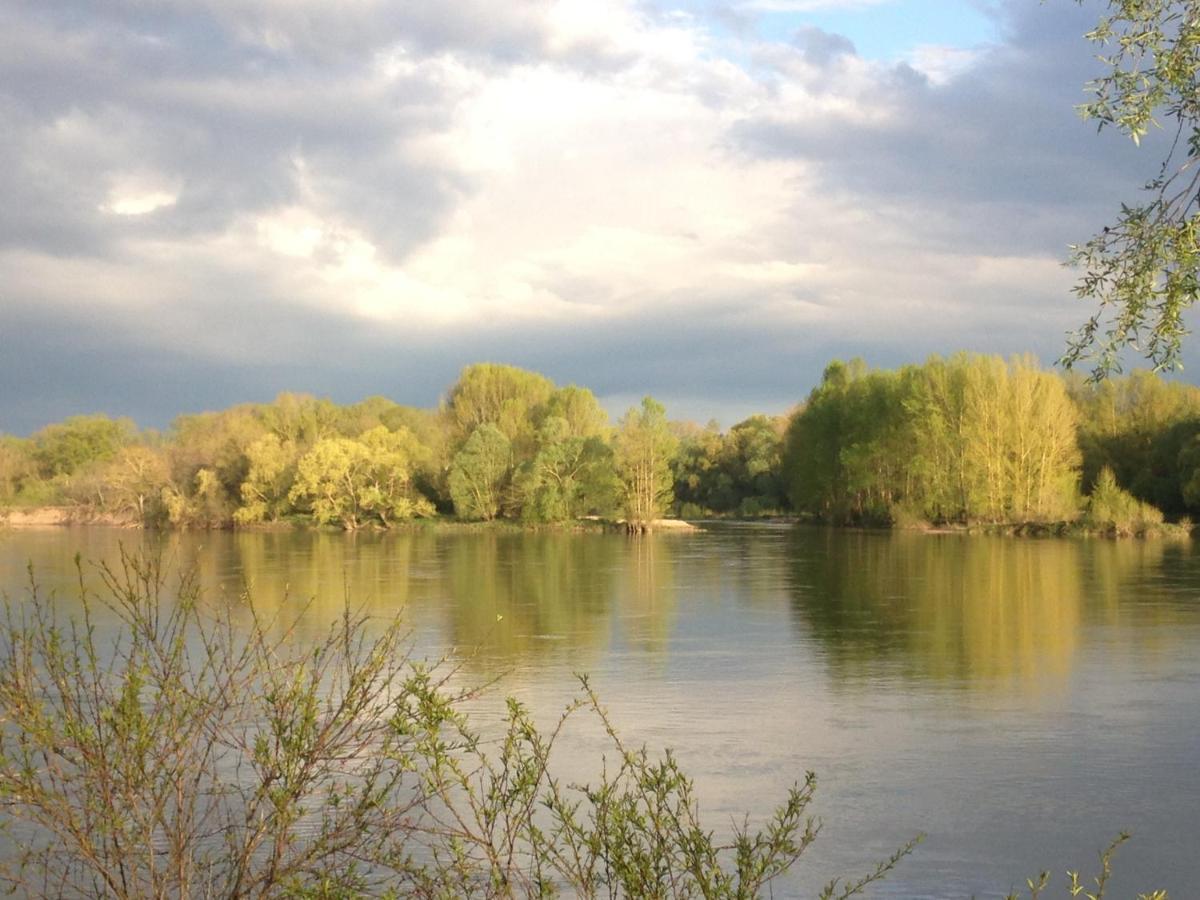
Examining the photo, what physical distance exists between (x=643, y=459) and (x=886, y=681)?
47014 mm

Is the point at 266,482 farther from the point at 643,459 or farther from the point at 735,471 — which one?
the point at 735,471

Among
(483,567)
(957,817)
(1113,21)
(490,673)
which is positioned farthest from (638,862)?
(483,567)

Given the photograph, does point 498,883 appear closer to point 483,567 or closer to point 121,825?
point 121,825

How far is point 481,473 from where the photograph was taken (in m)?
65.3

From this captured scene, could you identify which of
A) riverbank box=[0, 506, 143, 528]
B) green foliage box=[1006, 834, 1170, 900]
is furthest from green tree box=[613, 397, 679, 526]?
green foliage box=[1006, 834, 1170, 900]

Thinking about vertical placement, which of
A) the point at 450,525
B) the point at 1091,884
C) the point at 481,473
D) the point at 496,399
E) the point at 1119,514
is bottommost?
the point at 1091,884

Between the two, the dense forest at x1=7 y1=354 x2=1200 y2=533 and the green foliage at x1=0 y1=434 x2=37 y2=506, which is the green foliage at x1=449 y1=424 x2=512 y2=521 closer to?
the dense forest at x1=7 y1=354 x2=1200 y2=533

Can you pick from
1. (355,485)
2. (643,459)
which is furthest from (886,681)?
(355,485)

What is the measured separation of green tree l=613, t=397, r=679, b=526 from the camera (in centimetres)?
6144

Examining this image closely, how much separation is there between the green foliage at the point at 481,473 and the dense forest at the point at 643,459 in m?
0.10

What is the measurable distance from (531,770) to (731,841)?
14.0ft

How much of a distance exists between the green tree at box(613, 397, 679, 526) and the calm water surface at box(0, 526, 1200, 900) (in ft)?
85.4

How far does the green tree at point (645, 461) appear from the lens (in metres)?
61.4

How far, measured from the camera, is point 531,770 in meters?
4.11
